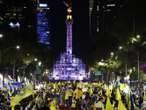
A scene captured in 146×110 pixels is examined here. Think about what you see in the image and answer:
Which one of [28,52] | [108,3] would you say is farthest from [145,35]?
[108,3]

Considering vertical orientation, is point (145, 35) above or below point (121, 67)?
above

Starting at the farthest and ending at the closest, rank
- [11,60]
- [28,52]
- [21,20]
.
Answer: [21,20] < [28,52] < [11,60]

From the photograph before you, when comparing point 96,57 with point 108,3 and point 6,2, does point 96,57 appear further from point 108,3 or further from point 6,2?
point 6,2

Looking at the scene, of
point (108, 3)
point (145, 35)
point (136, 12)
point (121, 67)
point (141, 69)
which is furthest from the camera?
point (108, 3)

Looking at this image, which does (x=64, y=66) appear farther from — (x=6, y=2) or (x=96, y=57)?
(x=6, y=2)

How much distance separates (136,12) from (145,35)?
1907cm

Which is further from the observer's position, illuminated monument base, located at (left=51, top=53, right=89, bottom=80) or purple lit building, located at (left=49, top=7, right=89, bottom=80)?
illuminated monument base, located at (left=51, top=53, right=89, bottom=80)

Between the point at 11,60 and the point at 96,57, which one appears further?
the point at 96,57

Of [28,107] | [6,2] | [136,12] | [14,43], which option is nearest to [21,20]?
[6,2]

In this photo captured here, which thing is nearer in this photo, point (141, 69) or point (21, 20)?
point (141, 69)

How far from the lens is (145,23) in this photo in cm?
5462

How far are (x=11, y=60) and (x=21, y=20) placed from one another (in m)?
38.1

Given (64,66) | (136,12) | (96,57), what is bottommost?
(64,66)

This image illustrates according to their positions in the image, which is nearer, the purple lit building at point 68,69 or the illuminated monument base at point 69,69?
the purple lit building at point 68,69
